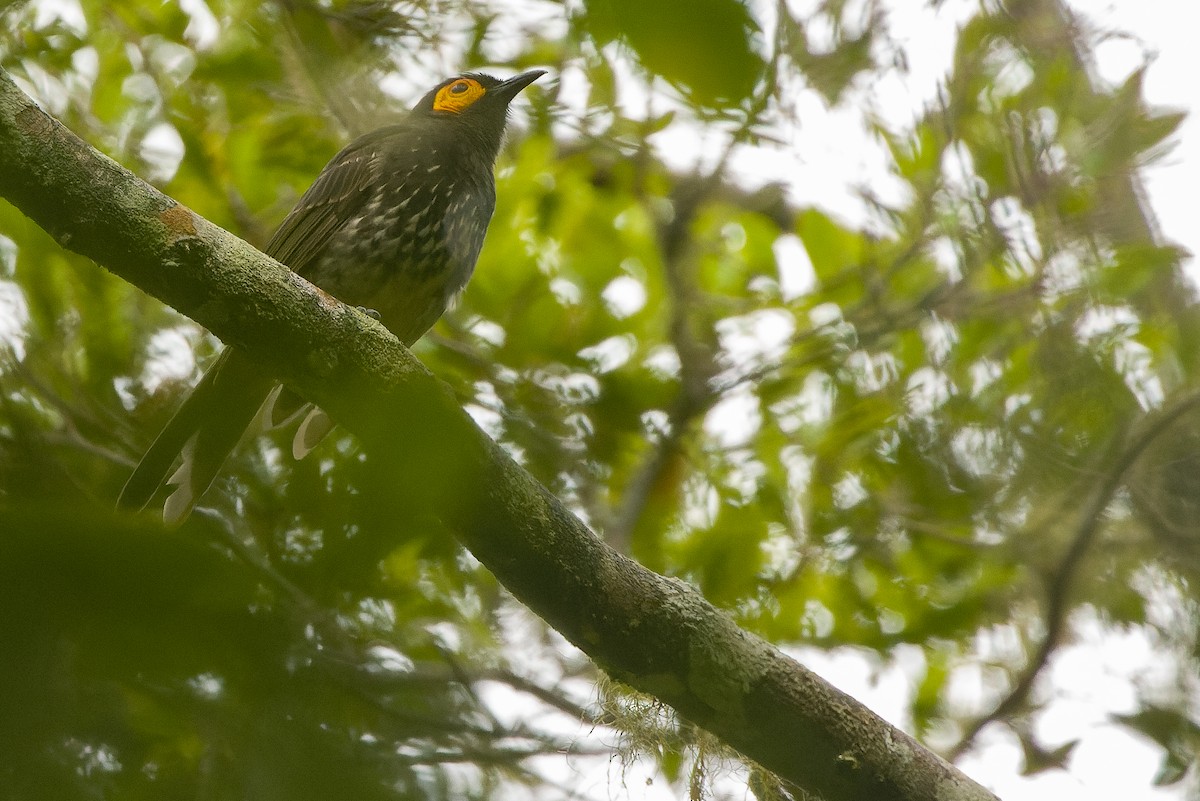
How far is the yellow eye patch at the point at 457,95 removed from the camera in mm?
4598

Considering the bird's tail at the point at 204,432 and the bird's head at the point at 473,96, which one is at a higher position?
the bird's head at the point at 473,96

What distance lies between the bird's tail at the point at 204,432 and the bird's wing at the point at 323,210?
45 centimetres

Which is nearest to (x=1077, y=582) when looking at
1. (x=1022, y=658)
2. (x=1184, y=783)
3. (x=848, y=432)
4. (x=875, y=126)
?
(x=1022, y=658)

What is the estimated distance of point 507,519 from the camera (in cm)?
246

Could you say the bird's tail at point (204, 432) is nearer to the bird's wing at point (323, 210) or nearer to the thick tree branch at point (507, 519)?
the bird's wing at point (323, 210)

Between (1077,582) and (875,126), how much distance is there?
1.85 m

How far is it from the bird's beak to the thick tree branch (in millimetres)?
2303

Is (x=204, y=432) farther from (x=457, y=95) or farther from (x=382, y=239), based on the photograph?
(x=457, y=95)

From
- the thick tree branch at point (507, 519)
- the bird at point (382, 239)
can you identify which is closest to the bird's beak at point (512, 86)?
the bird at point (382, 239)

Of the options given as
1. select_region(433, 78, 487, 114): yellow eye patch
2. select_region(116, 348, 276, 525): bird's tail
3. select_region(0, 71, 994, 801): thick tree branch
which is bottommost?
select_region(116, 348, 276, 525): bird's tail

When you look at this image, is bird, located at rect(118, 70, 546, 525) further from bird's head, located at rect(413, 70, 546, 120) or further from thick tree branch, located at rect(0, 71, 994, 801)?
thick tree branch, located at rect(0, 71, 994, 801)

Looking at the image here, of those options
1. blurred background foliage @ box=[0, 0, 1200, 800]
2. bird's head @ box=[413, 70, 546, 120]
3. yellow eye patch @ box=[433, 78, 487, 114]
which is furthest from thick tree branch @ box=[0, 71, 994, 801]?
yellow eye patch @ box=[433, 78, 487, 114]

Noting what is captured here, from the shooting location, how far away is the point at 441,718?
51.6 inches

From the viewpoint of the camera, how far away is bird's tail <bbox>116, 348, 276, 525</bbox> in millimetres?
2971
